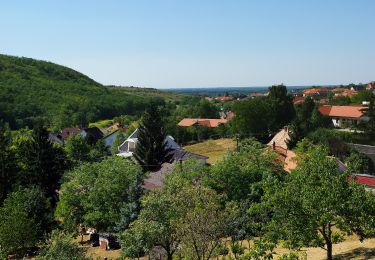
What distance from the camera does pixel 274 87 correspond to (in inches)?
2862

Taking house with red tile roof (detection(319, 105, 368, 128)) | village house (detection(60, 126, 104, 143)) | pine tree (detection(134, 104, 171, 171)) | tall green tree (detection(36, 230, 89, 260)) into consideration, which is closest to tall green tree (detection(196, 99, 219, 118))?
village house (detection(60, 126, 104, 143))

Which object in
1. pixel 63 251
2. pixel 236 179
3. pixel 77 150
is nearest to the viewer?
pixel 63 251

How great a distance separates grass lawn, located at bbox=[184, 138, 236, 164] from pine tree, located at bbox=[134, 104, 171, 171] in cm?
1649

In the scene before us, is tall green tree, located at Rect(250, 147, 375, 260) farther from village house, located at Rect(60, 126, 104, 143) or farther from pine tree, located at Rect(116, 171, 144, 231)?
village house, located at Rect(60, 126, 104, 143)

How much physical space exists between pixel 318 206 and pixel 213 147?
56054mm

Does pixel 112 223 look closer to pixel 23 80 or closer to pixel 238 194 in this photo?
pixel 238 194

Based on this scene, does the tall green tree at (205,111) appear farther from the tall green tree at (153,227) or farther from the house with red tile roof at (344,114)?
the tall green tree at (153,227)

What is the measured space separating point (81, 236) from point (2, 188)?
→ 1045 centimetres

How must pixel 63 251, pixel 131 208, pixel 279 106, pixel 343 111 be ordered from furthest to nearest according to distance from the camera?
pixel 343 111, pixel 279 106, pixel 131 208, pixel 63 251

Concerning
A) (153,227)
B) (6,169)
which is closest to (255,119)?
(6,169)

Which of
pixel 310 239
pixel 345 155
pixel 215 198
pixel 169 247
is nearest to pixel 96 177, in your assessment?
pixel 169 247

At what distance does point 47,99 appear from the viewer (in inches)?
5768

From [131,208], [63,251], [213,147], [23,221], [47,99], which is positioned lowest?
[213,147]

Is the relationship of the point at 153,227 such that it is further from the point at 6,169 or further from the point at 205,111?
the point at 205,111
